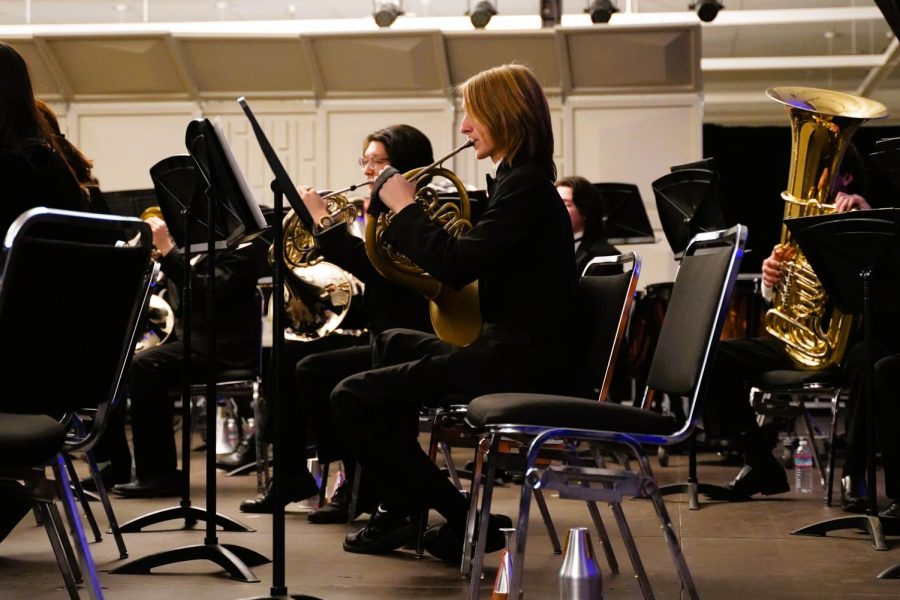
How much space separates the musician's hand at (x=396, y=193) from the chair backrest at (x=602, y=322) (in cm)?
49

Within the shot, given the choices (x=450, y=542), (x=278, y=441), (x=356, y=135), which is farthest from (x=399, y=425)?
(x=356, y=135)

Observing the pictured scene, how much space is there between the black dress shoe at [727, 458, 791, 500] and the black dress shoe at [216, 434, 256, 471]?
233cm

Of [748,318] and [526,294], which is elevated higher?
[526,294]

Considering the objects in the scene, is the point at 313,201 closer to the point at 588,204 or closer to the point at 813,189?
the point at 813,189

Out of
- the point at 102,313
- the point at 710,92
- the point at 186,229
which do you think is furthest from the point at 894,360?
the point at 710,92

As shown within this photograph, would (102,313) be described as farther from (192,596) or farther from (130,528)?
(130,528)

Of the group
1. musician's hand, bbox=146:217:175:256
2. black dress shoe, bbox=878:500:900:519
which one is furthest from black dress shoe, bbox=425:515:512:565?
musician's hand, bbox=146:217:175:256

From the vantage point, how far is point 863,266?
3.29m

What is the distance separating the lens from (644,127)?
894cm

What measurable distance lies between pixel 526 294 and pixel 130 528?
160cm

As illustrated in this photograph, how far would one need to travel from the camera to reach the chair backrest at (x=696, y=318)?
233 cm

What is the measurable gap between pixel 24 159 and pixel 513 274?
A: 1.16 metres

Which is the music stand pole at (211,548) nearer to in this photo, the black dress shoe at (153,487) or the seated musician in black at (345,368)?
the seated musician in black at (345,368)

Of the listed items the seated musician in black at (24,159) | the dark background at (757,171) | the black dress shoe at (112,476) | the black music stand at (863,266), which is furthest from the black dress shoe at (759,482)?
the dark background at (757,171)
